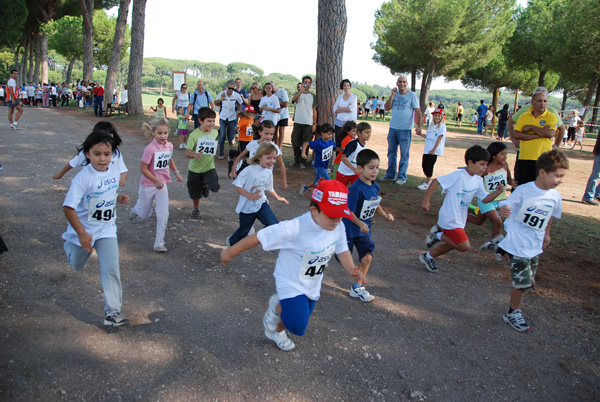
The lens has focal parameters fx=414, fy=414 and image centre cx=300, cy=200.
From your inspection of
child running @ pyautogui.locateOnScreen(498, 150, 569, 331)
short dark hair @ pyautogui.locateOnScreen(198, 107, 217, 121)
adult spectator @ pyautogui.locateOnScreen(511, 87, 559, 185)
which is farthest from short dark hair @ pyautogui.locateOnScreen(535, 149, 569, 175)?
short dark hair @ pyautogui.locateOnScreen(198, 107, 217, 121)

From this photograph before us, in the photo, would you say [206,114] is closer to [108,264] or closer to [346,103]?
[108,264]

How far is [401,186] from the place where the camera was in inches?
384

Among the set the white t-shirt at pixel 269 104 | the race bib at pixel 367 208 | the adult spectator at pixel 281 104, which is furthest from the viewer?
the adult spectator at pixel 281 104

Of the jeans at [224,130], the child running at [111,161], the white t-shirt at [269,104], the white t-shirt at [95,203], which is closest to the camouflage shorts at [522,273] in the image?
the white t-shirt at [95,203]

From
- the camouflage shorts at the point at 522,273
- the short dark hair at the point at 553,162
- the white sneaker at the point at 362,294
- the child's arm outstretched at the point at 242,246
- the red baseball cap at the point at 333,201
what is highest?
the short dark hair at the point at 553,162

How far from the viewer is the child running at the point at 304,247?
2.94 m

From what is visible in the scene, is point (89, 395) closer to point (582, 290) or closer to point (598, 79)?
point (582, 290)

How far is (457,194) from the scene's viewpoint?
16.5 ft

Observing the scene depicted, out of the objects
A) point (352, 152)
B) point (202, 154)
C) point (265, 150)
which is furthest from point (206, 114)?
point (352, 152)

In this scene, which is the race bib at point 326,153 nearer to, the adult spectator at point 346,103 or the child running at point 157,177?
the adult spectator at point 346,103

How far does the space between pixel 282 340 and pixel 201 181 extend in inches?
145

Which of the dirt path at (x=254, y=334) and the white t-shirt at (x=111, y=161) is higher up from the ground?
the white t-shirt at (x=111, y=161)

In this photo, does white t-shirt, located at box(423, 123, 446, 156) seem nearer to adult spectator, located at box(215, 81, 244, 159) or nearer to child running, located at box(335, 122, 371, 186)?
child running, located at box(335, 122, 371, 186)

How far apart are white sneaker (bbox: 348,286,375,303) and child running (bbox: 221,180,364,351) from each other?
131 cm
